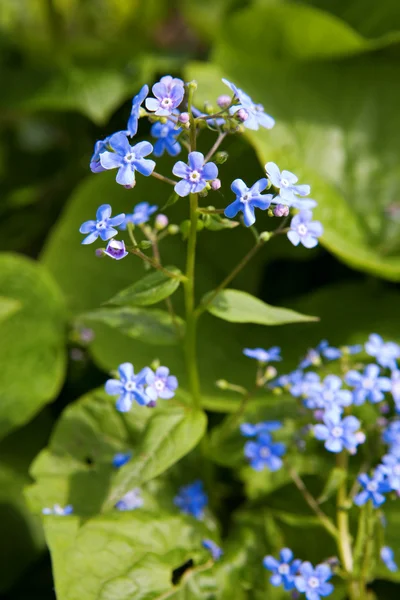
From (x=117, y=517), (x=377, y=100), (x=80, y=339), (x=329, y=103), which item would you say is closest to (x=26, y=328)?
(x=80, y=339)

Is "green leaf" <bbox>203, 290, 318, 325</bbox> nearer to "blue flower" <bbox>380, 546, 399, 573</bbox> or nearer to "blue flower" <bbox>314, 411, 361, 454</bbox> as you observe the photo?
"blue flower" <bbox>314, 411, 361, 454</bbox>

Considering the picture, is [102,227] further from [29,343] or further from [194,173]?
[29,343]

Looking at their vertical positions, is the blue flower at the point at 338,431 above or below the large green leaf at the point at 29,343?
above

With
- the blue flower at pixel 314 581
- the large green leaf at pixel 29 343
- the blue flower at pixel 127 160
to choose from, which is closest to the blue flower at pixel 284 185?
the blue flower at pixel 127 160

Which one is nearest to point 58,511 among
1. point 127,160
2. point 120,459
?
point 120,459

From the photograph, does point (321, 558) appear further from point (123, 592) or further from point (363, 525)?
point (123, 592)

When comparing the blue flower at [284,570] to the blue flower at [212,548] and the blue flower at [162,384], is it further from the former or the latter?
the blue flower at [162,384]

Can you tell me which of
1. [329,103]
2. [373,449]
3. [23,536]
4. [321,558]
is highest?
[329,103]
